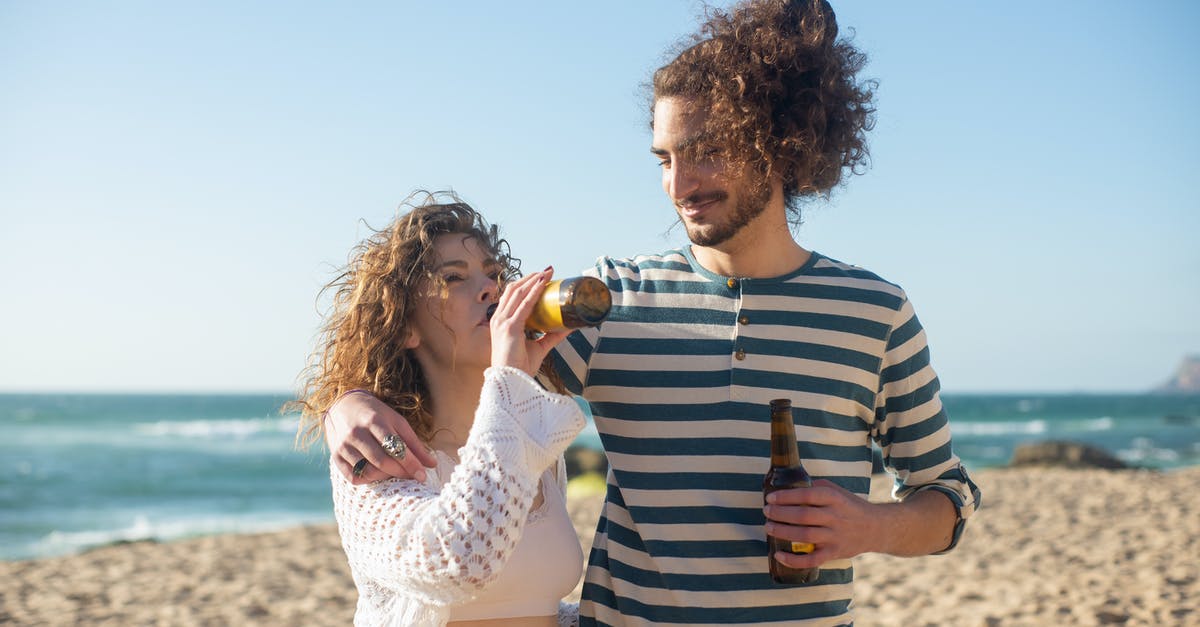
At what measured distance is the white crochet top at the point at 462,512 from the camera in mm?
2080

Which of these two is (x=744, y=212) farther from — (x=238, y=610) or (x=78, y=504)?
(x=78, y=504)

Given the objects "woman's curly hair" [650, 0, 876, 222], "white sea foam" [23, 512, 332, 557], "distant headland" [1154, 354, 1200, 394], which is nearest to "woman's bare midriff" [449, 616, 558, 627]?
"woman's curly hair" [650, 0, 876, 222]

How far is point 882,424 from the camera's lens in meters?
2.68

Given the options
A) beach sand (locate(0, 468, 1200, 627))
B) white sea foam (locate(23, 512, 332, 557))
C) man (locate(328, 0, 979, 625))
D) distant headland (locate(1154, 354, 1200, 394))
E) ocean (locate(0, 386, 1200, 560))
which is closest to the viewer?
man (locate(328, 0, 979, 625))

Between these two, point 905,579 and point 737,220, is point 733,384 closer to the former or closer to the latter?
point 737,220

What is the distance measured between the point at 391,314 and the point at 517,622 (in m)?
0.86

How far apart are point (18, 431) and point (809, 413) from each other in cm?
4380

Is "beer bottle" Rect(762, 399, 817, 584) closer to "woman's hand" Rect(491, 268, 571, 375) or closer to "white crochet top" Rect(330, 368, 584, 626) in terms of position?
"white crochet top" Rect(330, 368, 584, 626)

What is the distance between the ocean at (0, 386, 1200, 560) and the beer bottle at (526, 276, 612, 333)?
1126 mm

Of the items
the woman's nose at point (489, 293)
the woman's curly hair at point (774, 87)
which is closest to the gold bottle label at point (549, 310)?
the woman's nose at point (489, 293)

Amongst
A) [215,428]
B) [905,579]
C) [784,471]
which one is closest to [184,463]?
[215,428]

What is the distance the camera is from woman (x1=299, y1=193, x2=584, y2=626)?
212 cm

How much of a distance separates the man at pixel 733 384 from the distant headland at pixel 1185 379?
12338 cm

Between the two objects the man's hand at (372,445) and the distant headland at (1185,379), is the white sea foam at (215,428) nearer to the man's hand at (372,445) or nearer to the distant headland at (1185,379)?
the man's hand at (372,445)
